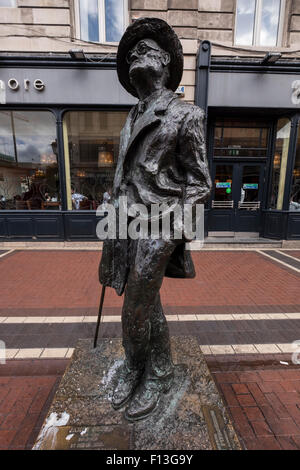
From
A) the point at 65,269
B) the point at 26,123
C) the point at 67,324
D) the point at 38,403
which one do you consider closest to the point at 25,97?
→ the point at 26,123

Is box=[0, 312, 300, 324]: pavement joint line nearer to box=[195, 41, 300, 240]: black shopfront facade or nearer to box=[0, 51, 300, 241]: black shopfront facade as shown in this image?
box=[0, 51, 300, 241]: black shopfront facade

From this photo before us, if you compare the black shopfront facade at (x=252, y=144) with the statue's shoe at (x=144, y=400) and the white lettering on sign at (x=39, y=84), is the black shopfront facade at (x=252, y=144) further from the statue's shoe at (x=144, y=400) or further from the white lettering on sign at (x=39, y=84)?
the statue's shoe at (x=144, y=400)

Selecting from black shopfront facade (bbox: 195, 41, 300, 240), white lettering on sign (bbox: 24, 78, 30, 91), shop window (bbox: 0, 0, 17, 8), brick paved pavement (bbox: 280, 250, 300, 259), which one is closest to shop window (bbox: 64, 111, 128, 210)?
white lettering on sign (bbox: 24, 78, 30, 91)

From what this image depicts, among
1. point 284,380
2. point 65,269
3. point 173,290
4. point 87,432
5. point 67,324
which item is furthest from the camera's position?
point 65,269

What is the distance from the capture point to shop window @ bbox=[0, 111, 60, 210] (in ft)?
28.0

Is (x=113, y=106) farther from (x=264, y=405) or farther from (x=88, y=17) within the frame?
(x=264, y=405)

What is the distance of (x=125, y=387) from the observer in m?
2.02

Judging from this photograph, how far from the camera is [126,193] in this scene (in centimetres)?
196

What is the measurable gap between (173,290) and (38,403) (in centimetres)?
311

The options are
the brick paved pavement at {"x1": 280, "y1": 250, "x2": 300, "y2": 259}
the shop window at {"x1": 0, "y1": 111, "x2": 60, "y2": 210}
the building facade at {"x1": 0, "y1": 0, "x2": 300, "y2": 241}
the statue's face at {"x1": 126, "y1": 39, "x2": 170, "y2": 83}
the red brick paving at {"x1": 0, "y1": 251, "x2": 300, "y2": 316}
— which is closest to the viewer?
the statue's face at {"x1": 126, "y1": 39, "x2": 170, "y2": 83}

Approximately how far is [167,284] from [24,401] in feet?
11.2

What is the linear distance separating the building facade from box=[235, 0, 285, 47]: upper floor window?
0.03 meters

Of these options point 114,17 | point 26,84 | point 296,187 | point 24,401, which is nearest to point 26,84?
point 26,84

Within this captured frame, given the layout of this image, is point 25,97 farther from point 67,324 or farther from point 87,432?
point 87,432
